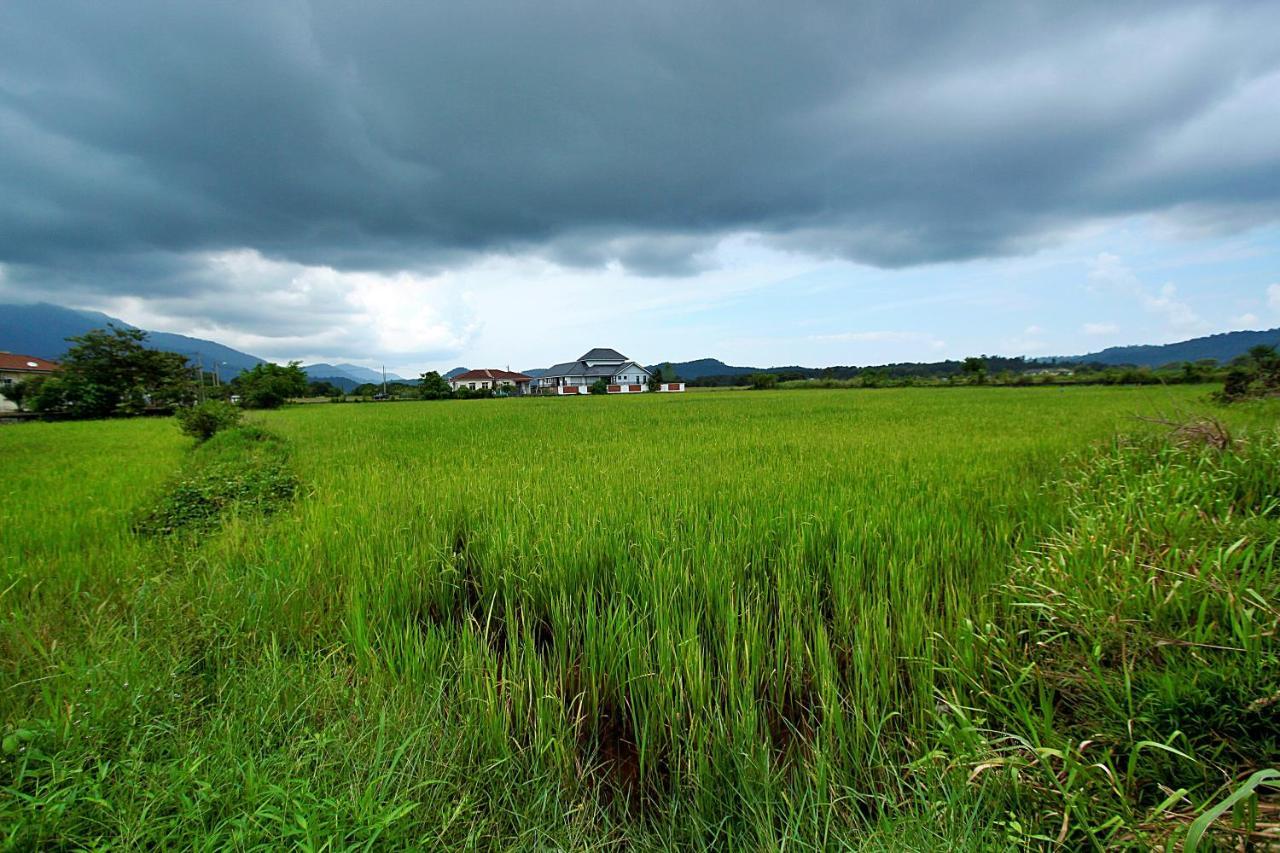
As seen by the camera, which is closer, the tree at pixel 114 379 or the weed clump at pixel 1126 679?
the weed clump at pixel 1126 679

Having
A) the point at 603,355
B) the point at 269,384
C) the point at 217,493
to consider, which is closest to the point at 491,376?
the point at 603,355

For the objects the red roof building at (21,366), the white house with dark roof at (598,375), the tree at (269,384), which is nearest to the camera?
the tree at (269,384)

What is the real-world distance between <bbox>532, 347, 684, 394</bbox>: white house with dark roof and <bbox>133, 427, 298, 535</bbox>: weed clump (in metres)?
58.0

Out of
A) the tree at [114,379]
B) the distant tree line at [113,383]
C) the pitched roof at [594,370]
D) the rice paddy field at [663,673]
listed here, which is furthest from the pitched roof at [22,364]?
the rice paddy field at [663,673]

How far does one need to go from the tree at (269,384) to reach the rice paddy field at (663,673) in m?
35.4

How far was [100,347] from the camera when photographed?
26.4 metres

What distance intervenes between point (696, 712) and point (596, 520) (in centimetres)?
168

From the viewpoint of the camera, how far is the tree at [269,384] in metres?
32.5

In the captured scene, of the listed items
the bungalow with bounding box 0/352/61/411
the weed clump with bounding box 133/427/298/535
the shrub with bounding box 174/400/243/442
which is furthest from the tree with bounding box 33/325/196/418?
the weed clump with bounding box 133/427/298/535

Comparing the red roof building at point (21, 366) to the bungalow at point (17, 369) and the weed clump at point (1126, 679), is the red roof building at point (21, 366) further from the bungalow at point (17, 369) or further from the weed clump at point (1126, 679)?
the weed clump at point (1126, 679)

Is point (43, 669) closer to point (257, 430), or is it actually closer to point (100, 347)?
point (257, 430)

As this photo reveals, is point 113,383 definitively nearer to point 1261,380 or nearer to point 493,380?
point 1261,380

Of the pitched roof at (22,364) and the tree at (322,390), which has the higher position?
the pitched roof at (22,364)

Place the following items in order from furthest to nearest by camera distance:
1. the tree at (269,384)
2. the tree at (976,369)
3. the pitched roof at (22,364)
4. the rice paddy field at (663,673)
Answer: the tree at (976,369), the pitched roof at (22,364), the tree at (269,384), the rice paddy field at (663,673)
